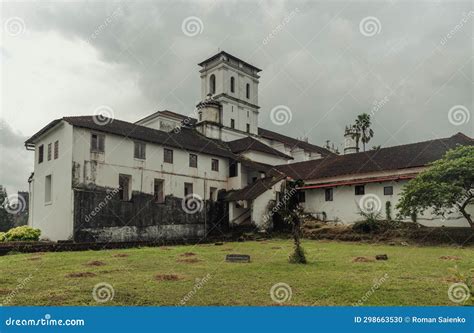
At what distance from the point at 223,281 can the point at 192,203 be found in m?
20.3

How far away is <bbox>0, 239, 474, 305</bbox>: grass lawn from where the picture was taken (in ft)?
26.3

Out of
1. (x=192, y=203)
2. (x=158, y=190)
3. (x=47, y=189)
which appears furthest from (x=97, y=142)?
(x=192, y=203)

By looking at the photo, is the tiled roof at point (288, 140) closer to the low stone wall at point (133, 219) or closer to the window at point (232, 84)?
the window at point (232, 84)

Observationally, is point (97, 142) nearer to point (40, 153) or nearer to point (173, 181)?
point (40, 153)

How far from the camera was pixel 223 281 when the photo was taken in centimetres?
983

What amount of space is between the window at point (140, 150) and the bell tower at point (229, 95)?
15.9 meters

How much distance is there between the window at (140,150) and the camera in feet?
87.3

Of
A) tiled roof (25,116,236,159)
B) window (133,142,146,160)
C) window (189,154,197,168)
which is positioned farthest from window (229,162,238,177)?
window (133,142,146,160)
